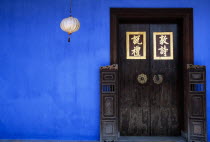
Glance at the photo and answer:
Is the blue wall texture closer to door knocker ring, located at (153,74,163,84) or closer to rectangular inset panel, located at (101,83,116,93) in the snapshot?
rectangular inset panel, located at (101,83,116,93)

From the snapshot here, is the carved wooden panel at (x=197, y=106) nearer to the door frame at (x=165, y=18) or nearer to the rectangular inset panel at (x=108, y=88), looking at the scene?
the door frame at (x=165, y=18)

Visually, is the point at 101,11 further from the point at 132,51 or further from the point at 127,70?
the point at 127,70

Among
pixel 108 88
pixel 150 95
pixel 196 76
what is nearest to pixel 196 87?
pixel 196 76

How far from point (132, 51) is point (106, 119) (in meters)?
1.78

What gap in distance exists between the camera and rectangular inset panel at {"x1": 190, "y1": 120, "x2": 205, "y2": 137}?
14.8 feet

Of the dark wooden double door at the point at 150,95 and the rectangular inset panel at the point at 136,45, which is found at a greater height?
the rectangular inset panel at the point at 136,45

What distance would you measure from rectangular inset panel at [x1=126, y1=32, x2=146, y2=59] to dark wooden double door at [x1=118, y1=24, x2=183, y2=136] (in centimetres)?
9

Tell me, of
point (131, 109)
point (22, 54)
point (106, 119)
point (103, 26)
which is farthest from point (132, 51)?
point (22, 54)

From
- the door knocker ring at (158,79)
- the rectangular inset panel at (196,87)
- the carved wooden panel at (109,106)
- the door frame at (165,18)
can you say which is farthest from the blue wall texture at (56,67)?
the door knocker ring at (158,79)

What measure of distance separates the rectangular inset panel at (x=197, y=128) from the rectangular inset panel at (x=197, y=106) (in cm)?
15

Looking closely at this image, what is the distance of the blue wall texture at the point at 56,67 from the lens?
16.3ft

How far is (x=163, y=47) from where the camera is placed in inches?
207

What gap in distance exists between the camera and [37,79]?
5012 mm

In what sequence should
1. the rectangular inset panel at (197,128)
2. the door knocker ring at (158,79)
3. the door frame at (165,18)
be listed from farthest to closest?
1. the door knocker ring at (158,79)
2. the door frame at (165,18)
3. the rectangular inset panel at (197,128)
